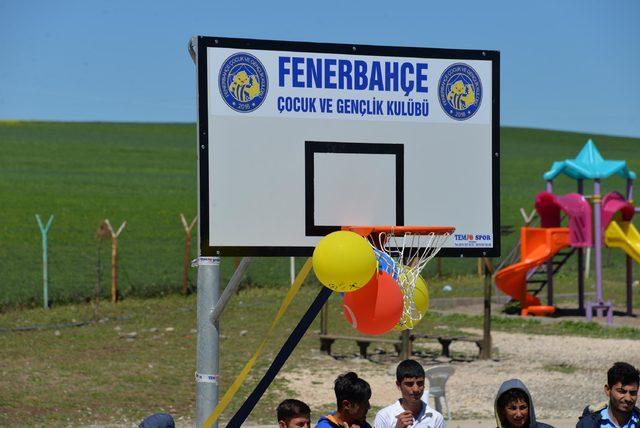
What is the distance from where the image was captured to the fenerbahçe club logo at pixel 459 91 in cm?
870

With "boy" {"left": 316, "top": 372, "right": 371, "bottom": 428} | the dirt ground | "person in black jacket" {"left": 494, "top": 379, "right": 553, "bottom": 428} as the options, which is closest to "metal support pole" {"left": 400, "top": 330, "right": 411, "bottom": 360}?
the dirt ground

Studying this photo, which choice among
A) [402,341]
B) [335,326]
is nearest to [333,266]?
[402,341]

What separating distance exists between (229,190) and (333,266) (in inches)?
43.2

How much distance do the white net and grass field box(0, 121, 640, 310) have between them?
644 inches

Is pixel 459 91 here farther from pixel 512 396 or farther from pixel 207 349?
pixel 512 396

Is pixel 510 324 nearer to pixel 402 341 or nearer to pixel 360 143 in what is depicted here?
pixel 402 341

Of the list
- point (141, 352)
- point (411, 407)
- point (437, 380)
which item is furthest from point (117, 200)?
point (411, 407)

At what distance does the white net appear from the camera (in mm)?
8219

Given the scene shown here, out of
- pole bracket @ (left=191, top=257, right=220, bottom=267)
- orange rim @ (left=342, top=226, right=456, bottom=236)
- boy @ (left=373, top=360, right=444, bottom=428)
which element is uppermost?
orange rim @ (left=342, top=226, right=456, bottom=236)

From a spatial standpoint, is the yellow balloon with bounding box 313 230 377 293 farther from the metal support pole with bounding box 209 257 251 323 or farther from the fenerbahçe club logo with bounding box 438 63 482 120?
the fenerbahçe club logo with bounding box 438 63 482 120

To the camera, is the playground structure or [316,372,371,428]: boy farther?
the playground structure

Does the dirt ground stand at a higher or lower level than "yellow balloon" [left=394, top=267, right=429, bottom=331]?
lower

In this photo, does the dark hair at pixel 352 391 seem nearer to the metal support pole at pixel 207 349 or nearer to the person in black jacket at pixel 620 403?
the person in black jacket at pixel 620 403

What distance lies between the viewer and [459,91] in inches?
344
